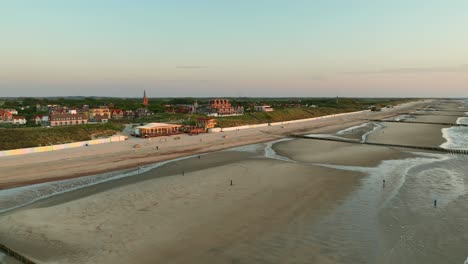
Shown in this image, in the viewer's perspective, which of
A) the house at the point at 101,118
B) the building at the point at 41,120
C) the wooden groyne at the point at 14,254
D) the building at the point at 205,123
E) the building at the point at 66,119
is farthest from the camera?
the house at the point at 101,118

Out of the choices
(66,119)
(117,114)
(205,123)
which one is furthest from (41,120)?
(205,123)

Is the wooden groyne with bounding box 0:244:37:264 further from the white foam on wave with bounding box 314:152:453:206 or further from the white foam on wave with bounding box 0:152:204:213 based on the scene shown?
the white foam on wave with bounding box 314:152:453:206

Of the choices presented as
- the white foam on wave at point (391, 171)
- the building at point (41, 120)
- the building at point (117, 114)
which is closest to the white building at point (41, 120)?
the building at point (41, 120)

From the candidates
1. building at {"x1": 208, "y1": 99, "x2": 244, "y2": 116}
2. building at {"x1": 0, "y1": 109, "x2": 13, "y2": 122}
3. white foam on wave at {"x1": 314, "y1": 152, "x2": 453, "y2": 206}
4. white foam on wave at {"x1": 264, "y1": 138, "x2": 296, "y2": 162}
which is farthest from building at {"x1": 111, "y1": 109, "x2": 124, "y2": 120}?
white foam on wave at {"x1": 314, "y1": 152, "x2": 453, "y2": 206}

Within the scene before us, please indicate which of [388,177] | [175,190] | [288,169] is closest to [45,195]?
[175,190]

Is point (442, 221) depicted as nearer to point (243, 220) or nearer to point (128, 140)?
point (243, 220)

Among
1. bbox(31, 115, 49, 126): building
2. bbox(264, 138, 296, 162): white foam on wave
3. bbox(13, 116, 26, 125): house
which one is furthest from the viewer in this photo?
bbox(13, 116, 26, 125): house

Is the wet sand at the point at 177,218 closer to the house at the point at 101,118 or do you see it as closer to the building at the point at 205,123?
the building at the point at 205,123
